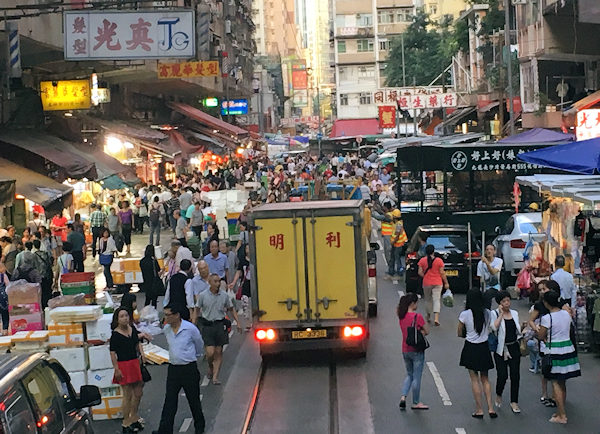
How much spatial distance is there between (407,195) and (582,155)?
1098 cm

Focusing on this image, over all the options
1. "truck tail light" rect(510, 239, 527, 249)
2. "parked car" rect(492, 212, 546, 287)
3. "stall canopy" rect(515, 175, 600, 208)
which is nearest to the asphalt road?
"stall canopy" rect(515, 175, 600, 208)

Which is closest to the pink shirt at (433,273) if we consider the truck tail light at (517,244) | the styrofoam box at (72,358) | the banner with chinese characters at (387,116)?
the truck tail light at (517,244)

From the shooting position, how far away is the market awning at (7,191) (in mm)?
23970

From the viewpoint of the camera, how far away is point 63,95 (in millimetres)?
29469

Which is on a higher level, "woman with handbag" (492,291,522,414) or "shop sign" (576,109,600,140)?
"shop sign" (576,109,600,140)

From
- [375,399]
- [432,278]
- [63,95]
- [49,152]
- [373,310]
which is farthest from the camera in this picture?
[63,95]

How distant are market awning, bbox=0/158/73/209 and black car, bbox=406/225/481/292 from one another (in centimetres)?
906

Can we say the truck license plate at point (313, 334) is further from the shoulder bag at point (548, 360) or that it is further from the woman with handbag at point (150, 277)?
the woman with handbag at point (150, 277)

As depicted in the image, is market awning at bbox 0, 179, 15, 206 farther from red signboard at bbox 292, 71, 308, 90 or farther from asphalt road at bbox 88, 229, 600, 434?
red signboard at bbox 292, 71, 308, 90

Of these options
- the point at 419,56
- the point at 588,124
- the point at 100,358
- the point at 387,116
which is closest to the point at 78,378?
the point at 100,358

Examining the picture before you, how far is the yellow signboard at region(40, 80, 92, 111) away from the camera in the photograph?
29250 mm

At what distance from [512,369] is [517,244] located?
9957 mm

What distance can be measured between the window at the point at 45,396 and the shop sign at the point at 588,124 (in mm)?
23409

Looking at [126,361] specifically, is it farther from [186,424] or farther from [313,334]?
[313,334]
